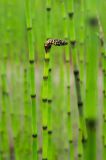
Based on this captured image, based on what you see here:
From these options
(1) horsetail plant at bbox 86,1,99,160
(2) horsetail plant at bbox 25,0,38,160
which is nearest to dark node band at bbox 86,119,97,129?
(1) horsetail plant at bbox 86,1,99,160

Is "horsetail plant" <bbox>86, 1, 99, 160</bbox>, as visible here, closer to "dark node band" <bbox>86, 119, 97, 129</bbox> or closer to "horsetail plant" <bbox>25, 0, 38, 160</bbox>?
"dark node band" <bbox>86, 119, 97, 129</bbox>

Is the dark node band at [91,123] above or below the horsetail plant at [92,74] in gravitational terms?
below

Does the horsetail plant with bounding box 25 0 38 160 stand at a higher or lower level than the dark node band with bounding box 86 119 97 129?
higher

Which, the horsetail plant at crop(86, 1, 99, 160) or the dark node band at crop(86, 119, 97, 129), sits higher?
the horsetail plant at crop(86, 1, 99, 160)

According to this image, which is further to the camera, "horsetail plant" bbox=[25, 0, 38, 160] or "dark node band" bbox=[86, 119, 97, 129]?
"horsetail plant" bbox=[25, 0, 38, 160]

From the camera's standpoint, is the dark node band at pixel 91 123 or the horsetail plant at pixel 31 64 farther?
the horsetail plant at pixel 31 64

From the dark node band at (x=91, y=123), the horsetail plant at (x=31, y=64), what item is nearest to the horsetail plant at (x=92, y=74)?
the dark node band at (x=91, y=123)

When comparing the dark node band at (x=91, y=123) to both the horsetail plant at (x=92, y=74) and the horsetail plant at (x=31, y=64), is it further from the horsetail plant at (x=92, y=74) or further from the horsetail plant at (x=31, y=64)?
the horsetail plant at (x=31, y=64)

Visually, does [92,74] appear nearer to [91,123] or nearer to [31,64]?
[91,123]

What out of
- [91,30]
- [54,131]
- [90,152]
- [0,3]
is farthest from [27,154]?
[91,30]

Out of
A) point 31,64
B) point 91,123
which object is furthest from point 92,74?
point 31,64

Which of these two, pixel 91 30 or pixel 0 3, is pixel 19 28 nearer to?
pixel 0 3
